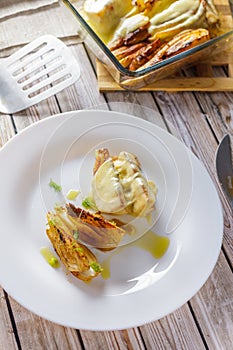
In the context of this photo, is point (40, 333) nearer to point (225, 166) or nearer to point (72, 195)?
point (72, 195)

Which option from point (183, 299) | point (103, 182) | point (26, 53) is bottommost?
point (183, 299)

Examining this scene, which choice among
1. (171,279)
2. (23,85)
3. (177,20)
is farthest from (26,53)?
(171,279)

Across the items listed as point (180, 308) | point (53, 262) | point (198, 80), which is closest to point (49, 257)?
point (53, 262)

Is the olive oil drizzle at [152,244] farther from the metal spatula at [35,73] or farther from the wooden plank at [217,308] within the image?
the metal spatula at [35,73]

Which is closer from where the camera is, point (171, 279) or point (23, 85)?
point (171, 279)

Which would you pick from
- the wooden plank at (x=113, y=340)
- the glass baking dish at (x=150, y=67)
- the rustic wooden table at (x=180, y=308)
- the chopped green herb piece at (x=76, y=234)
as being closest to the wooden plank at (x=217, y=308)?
the rustic wooden table at (x=180, y=308)

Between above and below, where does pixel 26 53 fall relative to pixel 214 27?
above

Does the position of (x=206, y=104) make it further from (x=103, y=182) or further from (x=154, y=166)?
(x=103, y=182)
